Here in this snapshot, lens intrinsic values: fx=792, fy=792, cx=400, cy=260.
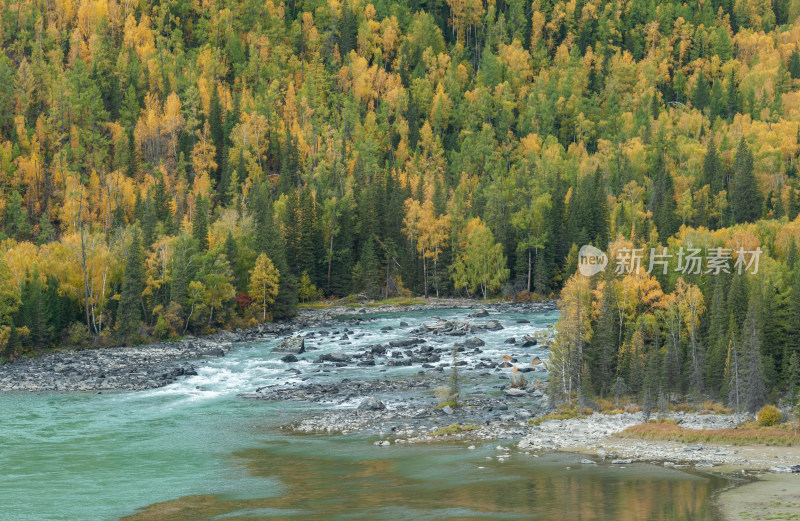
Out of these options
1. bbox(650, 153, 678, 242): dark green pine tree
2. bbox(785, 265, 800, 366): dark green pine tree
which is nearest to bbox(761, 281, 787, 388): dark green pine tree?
bbox(785, 265, 800, 366): dark green pine tree

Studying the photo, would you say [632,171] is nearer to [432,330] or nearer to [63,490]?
[432,330]

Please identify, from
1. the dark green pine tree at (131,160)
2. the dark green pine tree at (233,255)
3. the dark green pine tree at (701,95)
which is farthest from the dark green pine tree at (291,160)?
the dark green pine tree at (701,95)

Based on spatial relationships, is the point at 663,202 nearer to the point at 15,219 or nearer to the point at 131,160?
the point at 131,160

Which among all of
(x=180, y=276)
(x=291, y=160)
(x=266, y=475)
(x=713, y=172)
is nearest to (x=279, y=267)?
(x=180, y=276)

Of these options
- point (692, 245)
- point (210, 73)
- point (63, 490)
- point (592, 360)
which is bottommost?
point (63, 490)

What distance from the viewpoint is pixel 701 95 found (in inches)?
7594

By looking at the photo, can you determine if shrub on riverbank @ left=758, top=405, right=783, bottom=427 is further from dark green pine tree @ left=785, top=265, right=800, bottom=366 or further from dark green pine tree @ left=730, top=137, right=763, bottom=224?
dark green pine tree @ left=730, top=137, right=763, bottom=224

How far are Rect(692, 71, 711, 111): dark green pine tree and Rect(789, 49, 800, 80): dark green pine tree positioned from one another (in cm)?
1990

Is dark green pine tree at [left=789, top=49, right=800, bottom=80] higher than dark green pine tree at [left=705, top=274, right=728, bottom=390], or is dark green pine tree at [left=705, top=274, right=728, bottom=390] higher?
dark green pine tree at [left=789, top=49, right=800, bottom=80]

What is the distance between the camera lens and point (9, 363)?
77.9m

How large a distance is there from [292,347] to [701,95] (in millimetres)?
146090

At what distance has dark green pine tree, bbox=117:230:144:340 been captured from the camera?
89.3 metres

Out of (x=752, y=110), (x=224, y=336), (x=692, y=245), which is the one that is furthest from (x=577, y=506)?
(x=752, y=110)

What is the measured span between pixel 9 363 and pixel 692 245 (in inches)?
2659
